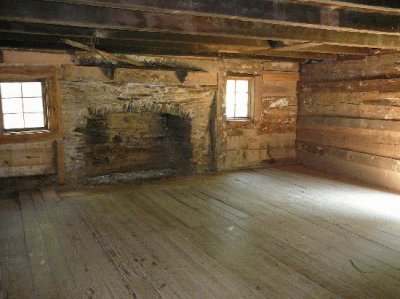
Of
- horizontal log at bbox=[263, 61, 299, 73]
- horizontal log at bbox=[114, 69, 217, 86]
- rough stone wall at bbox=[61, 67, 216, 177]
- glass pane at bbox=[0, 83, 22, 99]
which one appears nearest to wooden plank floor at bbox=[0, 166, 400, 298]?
rough stone wall at bbox=[61, 67, 216, 177]

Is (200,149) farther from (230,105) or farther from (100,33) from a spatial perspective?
(100,33)

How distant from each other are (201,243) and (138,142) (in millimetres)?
3580

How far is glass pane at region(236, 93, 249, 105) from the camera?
671 cm

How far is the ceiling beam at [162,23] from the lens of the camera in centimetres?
268

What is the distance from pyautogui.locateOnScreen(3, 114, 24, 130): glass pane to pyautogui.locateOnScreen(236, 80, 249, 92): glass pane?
12.0 feet

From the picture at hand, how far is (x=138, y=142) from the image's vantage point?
21.8 ft

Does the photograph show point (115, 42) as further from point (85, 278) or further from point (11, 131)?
point (85, 278)

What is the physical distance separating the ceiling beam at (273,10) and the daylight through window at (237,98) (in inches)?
135


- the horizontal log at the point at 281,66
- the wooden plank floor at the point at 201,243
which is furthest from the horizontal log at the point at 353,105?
the wooden plank floor at the point at 201,243

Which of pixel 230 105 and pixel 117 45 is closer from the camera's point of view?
pixel 117 45

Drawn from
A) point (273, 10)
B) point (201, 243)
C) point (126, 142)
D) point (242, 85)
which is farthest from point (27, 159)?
point (273, 10)

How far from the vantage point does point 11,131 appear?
5156 mm

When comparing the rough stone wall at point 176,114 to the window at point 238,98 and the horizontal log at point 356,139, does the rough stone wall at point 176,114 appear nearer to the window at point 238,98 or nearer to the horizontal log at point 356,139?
the window at point 238,98

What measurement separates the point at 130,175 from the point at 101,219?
2.22 metres
